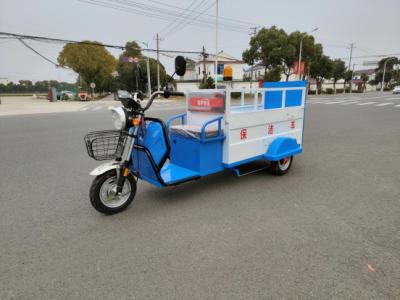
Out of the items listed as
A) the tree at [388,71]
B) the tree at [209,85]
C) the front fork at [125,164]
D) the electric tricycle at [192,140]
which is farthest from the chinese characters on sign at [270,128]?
the tree at [388,71]

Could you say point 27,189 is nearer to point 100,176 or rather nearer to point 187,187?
point 100,176

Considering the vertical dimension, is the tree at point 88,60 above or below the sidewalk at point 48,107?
above

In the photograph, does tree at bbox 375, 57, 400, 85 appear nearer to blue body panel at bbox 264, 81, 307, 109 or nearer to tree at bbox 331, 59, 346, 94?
tree at bbox 331, 59, 346, 94

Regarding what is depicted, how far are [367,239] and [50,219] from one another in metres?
3.42

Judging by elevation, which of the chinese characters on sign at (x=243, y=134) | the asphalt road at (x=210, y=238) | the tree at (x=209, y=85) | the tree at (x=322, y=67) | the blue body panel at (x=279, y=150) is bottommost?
the asphalt road at (x=210, y=238)

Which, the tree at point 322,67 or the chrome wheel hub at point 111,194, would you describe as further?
the tree at point 322,67

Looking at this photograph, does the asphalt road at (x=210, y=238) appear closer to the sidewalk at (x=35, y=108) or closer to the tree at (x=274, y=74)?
the sidewalk at (x=35, y=108)

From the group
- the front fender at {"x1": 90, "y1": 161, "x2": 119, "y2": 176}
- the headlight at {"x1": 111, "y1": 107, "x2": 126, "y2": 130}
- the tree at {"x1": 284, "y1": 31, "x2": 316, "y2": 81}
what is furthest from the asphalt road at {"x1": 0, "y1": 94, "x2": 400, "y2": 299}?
the tree at {"x1": 284, "y1": 31, "x2": 316, "y2": 81}

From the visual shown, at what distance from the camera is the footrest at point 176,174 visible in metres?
3.35

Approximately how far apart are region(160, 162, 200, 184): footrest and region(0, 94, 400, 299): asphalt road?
0.34m

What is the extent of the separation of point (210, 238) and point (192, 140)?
136cm

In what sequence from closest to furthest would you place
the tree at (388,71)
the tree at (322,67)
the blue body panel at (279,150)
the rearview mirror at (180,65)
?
1. the rearview mirror at (180,65)
2. the blue body panel at (279,150)
3. the tree at (322,67)
4. the tree at (388,71)

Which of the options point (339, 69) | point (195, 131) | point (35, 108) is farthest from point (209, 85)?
point (339, 69)

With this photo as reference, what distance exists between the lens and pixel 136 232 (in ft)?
9.11
